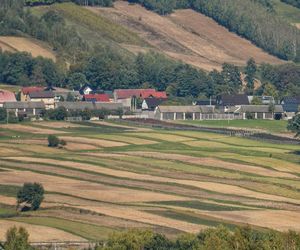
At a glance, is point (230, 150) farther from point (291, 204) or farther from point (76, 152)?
point (291, 204)

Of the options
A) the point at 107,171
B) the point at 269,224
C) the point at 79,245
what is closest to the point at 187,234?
the point at 79,245

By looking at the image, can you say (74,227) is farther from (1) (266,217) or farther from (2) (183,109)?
(2) (183,109)

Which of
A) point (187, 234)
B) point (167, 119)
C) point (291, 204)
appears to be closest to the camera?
point (187, 234)

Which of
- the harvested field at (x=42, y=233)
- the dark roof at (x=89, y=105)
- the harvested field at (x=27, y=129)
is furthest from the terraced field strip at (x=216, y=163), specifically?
the dark roof at (x=89, y=105)

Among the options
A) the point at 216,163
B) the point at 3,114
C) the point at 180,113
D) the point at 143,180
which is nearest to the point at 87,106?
the point at 180,113

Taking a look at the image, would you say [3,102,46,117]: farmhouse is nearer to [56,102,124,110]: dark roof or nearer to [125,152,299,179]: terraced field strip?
[56,102,124,110]: dark roof

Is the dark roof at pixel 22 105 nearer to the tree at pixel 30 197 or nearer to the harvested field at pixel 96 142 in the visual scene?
the harvested field at pixel 96 142

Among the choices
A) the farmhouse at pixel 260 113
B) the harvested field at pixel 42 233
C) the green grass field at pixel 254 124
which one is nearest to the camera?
the harvested field at pixel 42 233
